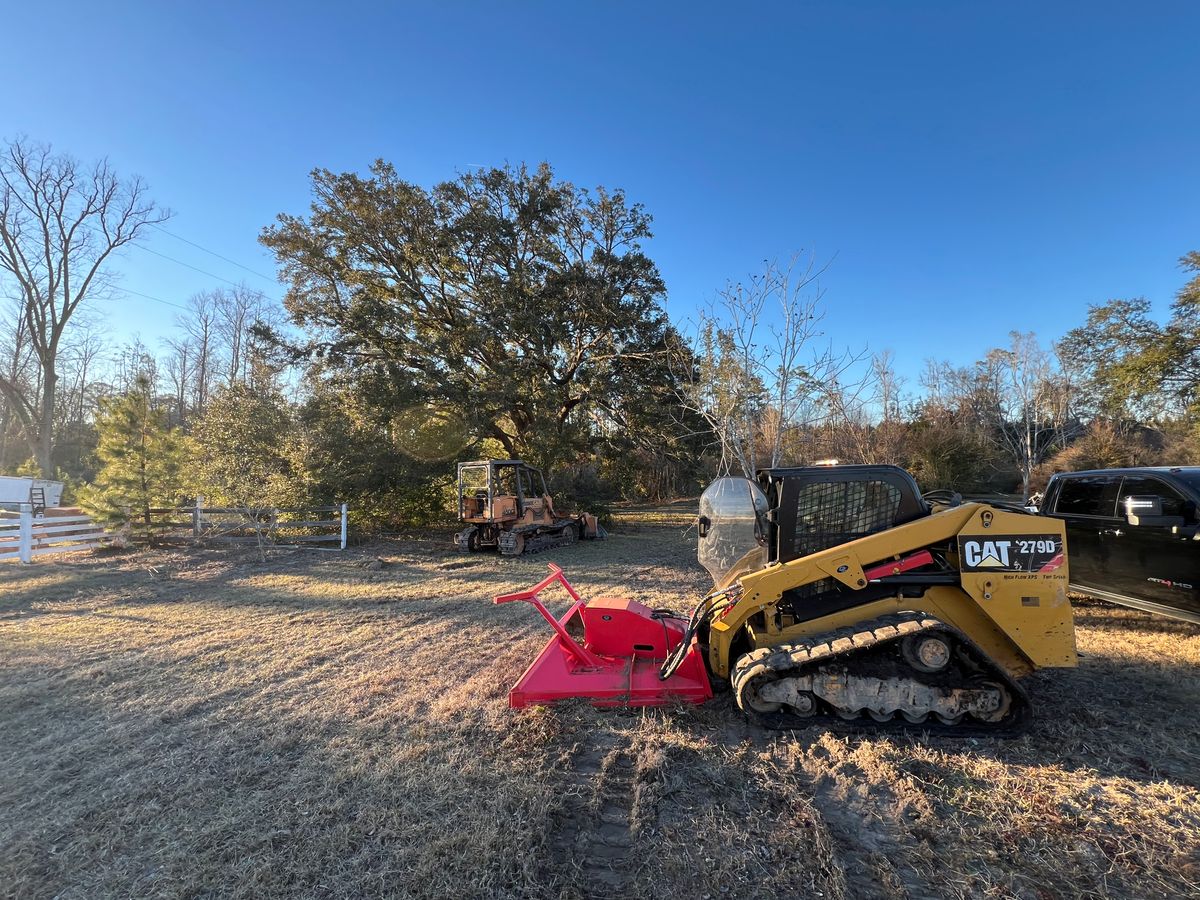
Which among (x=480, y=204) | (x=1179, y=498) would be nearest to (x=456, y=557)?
(x=480, y=204)

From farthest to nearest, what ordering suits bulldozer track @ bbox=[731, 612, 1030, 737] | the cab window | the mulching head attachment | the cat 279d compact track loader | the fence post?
the cab window, the fence post, the mulching head attachment, the cat 279d compact track loader, bulldozer track @ bbox=[731, 612, 1030, 737]

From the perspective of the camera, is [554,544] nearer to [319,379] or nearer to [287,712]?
[319,379]

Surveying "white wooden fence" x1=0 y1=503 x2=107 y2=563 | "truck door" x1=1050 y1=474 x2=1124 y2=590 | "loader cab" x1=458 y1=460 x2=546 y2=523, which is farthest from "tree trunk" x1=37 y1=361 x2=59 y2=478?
"truck door" x1=1050 y1=474 x2=1124 y2=590

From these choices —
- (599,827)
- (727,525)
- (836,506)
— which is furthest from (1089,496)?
(599,827)

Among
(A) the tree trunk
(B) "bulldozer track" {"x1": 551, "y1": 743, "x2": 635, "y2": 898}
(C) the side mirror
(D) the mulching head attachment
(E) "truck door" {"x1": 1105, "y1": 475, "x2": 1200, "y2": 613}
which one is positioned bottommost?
(B) "bulldozer track" {"x1": 551, "y1": 743, "x2": 635, "y2": 898}

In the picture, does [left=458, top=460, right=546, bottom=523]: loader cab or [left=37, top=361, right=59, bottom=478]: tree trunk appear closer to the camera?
[left=458, top=460, right=546, bottom=523]: loader cab

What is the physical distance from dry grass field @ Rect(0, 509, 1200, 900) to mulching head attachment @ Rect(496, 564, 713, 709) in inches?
7.0

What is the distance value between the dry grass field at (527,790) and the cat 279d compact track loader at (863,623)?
229mm

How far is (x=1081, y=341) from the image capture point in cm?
2553

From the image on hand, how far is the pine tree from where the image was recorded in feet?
45.1

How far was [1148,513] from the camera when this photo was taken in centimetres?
538

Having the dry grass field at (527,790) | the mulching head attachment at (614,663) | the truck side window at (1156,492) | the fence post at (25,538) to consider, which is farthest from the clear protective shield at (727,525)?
the fence post at (25,538)

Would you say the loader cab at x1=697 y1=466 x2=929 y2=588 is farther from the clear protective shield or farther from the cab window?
the cab window

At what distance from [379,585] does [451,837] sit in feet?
25.1
